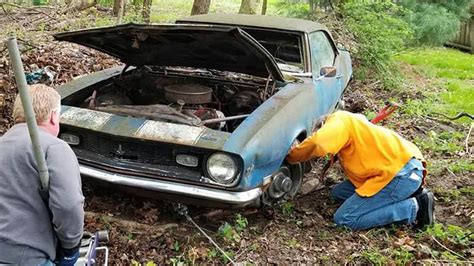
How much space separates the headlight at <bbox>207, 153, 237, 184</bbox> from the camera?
3.81 m

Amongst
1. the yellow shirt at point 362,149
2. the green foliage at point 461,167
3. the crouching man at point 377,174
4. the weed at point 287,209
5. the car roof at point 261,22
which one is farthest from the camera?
the green foliage at point 461,167

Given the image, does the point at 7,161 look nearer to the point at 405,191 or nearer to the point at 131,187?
the point at 131,187

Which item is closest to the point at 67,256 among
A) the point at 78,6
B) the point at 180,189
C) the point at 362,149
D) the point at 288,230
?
the point at 180,189

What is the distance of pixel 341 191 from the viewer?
4910 millimetres

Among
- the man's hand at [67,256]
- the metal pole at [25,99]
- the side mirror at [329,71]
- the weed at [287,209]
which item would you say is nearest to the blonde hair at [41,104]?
the metal pole at [25,99]

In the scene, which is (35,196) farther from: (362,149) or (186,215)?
(362,149)

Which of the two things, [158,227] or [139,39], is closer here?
[158,227]

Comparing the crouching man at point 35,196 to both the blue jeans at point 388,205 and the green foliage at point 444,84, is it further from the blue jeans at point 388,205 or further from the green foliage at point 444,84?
the green foliage at point 444,84

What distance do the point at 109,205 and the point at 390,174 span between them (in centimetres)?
236

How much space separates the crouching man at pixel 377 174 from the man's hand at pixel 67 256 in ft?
6.98

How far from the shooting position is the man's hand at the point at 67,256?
8.74 feet

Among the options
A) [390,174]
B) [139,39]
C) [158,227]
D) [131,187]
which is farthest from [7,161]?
[390,174]

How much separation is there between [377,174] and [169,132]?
1772 mm

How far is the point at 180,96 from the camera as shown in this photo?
4867mm
